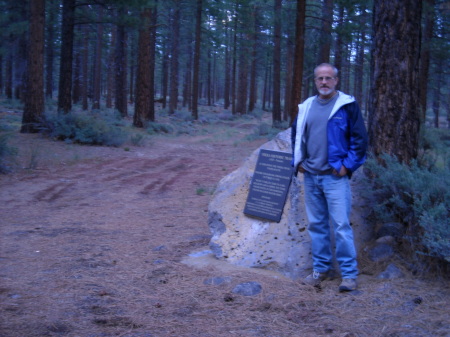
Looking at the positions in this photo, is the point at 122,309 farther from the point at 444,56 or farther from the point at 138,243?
the point at 444,56

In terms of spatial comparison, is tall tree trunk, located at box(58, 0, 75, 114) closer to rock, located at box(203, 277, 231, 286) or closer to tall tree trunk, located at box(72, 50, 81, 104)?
rock, located at box(203, 277, 231, 286)

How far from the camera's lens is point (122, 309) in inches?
156

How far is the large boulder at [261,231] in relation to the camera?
485 centimetres

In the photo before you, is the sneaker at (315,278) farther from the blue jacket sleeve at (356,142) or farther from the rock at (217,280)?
the blue jacket sleeve at (356,142)

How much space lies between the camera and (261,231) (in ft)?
17.1

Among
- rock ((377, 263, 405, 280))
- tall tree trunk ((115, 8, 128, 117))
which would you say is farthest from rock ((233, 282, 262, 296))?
tall tree trunk ((115, 8, 128, 117))

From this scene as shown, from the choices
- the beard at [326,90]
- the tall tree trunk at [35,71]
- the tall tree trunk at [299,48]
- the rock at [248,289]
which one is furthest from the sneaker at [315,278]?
the tall tree trunk at [35,71]

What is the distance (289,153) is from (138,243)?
2.41m

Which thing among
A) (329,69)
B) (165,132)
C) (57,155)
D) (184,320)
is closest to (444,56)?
(165,132)

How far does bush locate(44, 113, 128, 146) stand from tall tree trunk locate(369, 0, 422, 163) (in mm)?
12062

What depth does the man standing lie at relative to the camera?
409 cm

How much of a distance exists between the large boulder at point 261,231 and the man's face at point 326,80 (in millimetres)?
1409

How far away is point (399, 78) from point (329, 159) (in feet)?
6.50

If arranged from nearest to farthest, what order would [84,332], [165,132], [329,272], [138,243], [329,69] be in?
1. [84,332]
2. [329,69]
3. [329,272]
4. [138,243]
5. [165,132]
